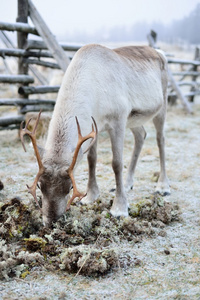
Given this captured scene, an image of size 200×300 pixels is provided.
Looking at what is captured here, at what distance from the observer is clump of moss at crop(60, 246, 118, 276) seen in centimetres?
252

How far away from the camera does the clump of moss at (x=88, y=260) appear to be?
252 centimetres

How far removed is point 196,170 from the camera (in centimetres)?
524

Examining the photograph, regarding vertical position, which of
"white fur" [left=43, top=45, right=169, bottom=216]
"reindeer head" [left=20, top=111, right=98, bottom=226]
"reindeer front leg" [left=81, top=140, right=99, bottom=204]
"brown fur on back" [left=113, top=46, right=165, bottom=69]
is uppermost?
"brown fur on back" [left=113, top=46, right=165, bottom=69]

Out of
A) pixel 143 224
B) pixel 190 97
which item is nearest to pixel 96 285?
pixel 143 224

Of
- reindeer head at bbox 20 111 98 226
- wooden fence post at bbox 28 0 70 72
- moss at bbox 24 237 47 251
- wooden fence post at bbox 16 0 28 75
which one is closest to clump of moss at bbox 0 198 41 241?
moss at bbox 24 237 47 251

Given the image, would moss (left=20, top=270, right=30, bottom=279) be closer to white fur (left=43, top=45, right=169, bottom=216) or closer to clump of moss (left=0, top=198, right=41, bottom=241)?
clump of moss (left=0, top=198, right=41, bottom=241)

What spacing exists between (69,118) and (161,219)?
4.73 feet

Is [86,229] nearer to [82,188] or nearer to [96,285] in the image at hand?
[96,285]

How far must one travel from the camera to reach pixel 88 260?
256 cm

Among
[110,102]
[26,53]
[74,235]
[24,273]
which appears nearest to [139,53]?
[110,102]

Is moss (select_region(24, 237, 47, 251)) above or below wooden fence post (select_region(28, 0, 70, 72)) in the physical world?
below

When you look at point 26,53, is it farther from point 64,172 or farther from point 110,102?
point 64,172

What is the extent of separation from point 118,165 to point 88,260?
1.38 metres

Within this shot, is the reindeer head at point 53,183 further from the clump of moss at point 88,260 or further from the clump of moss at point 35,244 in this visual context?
the clump of moss at point 88,260
